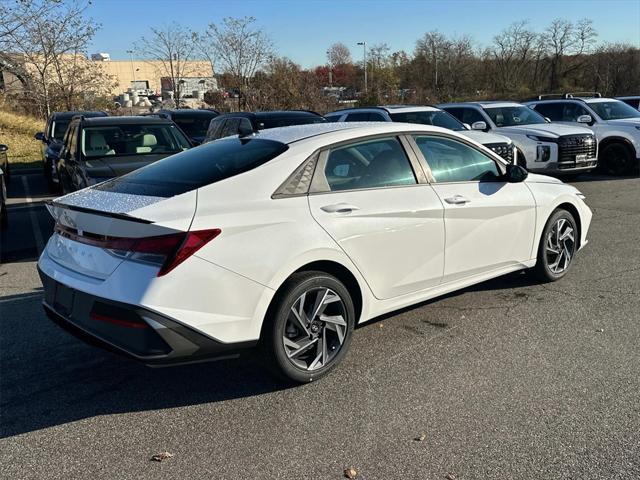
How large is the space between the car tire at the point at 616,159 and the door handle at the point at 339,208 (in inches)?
466

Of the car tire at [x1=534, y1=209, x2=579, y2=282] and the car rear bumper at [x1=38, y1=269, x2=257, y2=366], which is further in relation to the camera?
the car tire at [x1=534, y1=209, x2=579, y2=282]

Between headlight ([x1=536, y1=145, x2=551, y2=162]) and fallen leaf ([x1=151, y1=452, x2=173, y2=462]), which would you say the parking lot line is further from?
headlight ([x1=536, y1=145, x2=551, y2=162])

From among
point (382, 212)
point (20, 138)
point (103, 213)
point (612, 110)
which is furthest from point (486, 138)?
point (20, 138)

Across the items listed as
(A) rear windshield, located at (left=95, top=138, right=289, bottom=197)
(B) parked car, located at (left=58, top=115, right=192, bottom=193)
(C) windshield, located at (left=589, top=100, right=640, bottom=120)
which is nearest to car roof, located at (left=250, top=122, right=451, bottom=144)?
(A) rear windshield, located at (left=95, top=138, right=289, bottom=197)

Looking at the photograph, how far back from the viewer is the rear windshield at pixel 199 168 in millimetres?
3670

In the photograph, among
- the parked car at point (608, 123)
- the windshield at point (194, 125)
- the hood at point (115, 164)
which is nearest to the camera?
the hood at point (115, 164)

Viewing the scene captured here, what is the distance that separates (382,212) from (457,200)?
0.84 metres

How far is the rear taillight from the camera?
3117 millimetres

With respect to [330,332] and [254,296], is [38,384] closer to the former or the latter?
[254,296]

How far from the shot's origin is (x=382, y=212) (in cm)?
405

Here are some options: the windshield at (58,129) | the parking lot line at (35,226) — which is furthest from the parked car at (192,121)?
the parking lot line at (35,226)

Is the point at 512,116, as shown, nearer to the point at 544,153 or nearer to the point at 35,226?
the point at 544,153

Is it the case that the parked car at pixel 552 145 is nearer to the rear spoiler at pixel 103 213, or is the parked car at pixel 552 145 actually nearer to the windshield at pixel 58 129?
the rear spoiler at pixel 103 213

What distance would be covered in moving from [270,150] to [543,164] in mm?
9477
